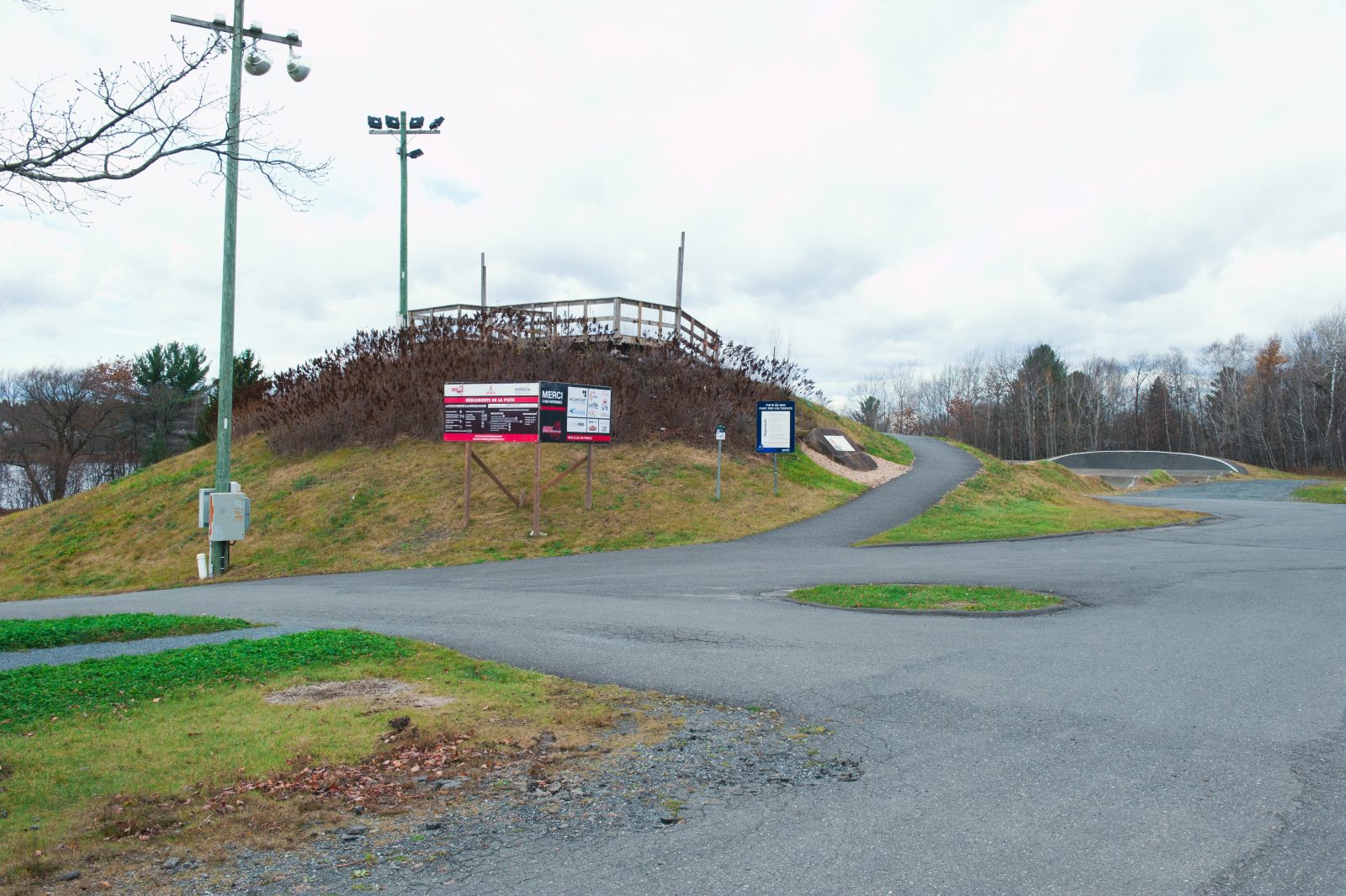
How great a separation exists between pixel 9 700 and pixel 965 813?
6693 mm

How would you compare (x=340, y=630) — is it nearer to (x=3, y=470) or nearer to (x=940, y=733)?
(x=940, y=733)

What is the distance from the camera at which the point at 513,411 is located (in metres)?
21.5

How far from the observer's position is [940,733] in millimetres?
6059

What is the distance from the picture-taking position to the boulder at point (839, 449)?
3175 cm

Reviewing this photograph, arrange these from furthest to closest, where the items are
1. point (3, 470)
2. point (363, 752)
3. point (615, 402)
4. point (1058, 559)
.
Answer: point (3, 470) → point (615, 402) → point (1058, 559) → point (363, 752)

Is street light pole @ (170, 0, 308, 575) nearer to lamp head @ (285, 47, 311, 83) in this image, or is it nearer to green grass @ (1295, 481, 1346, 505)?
lamp head @ (285, 47, 311, 83)

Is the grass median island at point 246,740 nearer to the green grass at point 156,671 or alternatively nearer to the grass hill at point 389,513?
the green grass at point 156,671

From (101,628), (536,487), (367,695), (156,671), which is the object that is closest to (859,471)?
(536,487)

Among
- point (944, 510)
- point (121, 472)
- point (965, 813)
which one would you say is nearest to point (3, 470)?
point (121, 472)

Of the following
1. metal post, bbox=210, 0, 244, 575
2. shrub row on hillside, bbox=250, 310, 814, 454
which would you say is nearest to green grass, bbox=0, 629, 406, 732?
metal post, bbox=210, 0, 244, 575

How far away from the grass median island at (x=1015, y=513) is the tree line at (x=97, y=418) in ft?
152

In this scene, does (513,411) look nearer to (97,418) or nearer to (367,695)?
(367,695)

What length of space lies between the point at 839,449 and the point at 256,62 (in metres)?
23.0

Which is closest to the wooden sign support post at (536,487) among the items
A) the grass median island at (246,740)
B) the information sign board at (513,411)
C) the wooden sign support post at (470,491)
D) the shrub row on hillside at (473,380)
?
the wooden sign support post at (470,491)
